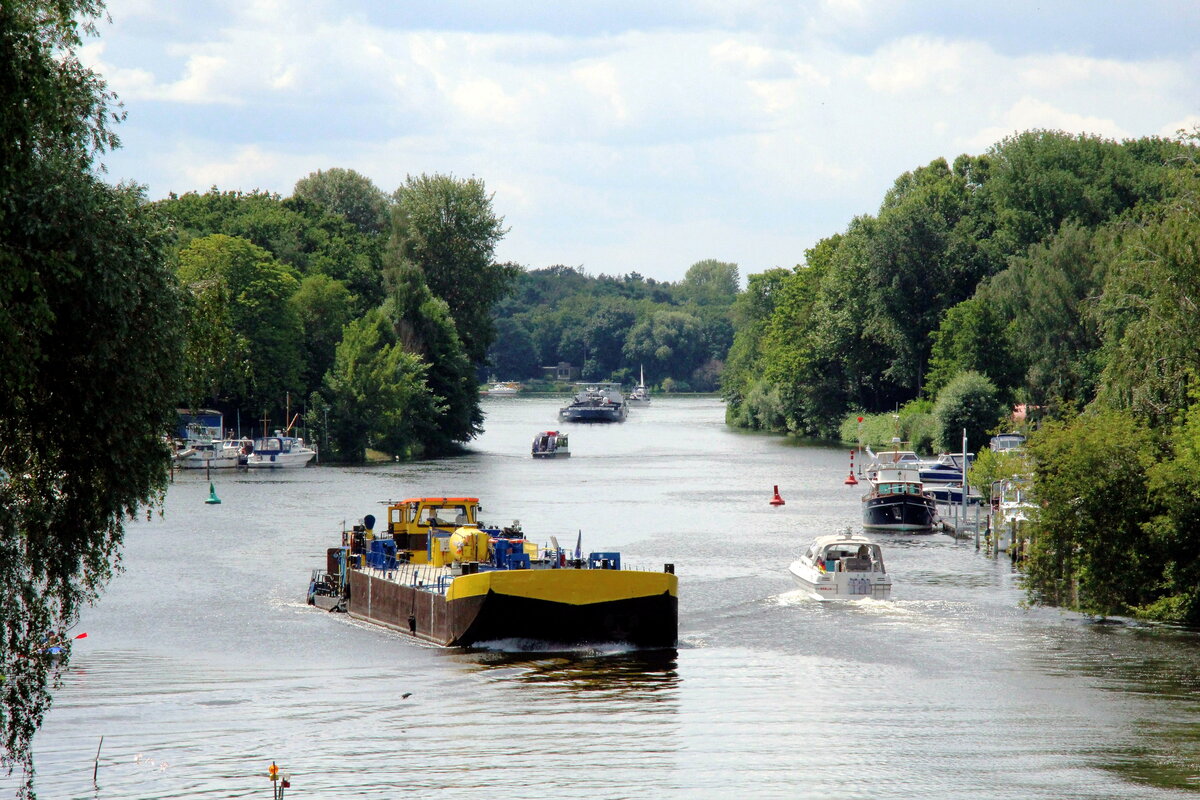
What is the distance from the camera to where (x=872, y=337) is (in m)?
120

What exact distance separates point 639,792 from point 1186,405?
23054mm

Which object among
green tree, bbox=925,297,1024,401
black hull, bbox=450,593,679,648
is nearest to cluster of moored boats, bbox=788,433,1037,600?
black hull, bbox=450,593,679,648

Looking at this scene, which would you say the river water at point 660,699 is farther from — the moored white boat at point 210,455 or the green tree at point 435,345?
the green tree at point 435,345

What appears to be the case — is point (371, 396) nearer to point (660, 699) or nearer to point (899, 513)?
point (899, 513)

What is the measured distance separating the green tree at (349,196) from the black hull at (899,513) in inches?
4017

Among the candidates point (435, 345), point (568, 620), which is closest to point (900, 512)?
point (568, 620)

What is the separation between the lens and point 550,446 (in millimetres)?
107438

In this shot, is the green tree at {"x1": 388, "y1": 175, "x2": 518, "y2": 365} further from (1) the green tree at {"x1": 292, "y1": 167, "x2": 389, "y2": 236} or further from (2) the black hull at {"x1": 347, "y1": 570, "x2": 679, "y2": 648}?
(2) the black hull at {"x1": 347, "y1": 570, "x2": 679, "y2": 648}

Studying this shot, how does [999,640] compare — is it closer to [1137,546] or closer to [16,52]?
[1137,546]

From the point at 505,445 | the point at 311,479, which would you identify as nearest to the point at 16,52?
the point at 311,479

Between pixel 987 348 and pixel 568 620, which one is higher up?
pixel 987 348

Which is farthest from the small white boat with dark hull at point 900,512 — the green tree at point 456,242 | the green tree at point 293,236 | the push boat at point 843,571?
the green tree at point 293,236

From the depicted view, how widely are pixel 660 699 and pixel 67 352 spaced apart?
1588 cm

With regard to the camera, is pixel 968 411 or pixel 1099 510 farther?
pixel 968 411
